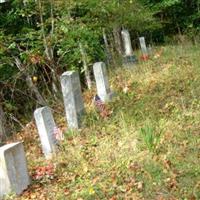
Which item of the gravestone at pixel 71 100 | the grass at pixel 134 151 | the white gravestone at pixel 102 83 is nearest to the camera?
the grass at pixel 134 151

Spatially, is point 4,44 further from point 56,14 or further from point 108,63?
point 108,63

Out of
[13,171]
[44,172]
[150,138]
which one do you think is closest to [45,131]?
[44,172]

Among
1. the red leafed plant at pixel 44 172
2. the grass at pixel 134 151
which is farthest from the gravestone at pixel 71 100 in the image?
the red leafed plant at pixel 44 172

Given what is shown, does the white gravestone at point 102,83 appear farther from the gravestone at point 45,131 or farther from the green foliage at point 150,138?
the green foliage at point 150,138

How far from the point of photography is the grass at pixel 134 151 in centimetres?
560

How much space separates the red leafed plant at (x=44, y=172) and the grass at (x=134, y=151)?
0.06m

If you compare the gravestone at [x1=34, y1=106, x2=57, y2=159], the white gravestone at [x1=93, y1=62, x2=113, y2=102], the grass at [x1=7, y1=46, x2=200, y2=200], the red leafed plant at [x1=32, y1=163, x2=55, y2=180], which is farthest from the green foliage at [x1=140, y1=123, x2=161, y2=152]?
the white gravestone at [x1=93, y1=62, x2=113, y2=102]

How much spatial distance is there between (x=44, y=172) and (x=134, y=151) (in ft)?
4.00

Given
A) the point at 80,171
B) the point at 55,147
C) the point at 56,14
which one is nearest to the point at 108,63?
the point at 56,14

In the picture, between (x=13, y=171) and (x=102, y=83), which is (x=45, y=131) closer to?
(x=13, y=171)

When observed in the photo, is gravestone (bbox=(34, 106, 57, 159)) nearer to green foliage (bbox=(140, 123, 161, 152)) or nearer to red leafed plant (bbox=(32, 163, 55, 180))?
red leafed plant (bbox=(32, 163, 55, 180))

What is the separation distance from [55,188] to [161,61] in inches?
274

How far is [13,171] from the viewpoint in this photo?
6.04m

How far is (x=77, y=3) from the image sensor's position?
11.3 metres
